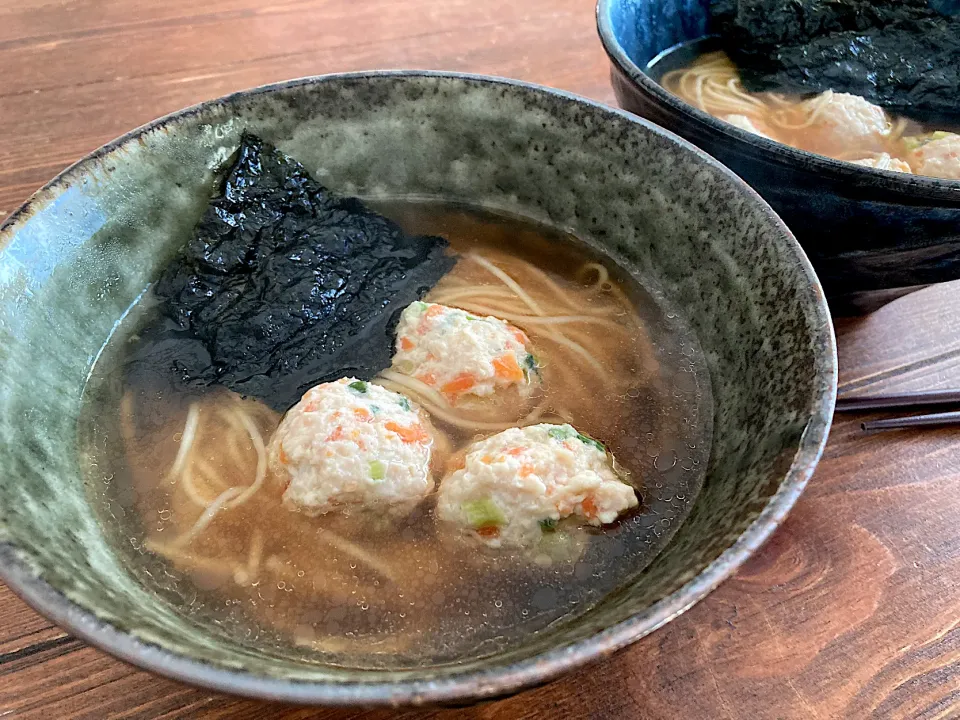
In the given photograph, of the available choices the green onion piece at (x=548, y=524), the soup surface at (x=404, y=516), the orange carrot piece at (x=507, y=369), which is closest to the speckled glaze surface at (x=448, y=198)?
the soup surface at (x=404, y=516)

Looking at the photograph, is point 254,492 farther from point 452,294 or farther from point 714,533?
point 714,533

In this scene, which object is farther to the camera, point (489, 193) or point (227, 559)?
point (489, 193)

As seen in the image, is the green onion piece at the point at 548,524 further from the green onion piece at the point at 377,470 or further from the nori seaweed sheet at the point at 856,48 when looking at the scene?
the nori seaweed sheet at the point at 856,48

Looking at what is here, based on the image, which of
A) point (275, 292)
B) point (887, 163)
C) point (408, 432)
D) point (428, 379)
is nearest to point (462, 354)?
point (428, 379)

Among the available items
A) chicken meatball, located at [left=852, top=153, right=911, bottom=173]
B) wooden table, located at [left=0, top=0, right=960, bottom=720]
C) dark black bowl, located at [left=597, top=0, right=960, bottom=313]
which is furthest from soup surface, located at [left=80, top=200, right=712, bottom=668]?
chicken meatball, located at [left=852, top=153, right=911, bottom=173]

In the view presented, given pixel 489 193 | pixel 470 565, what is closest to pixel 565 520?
pixel 470 565

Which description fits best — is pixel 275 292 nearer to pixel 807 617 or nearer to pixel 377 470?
pixel 377 470
